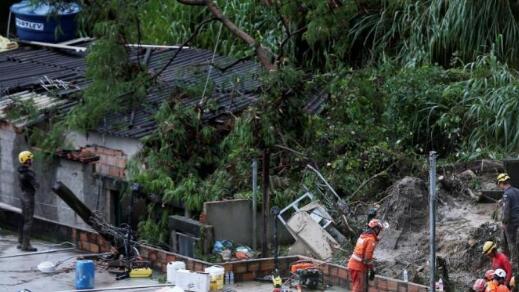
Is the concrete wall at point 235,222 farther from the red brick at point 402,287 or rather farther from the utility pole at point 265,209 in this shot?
the red brick at point 402,287

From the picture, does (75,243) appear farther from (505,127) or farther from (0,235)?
(505,127)

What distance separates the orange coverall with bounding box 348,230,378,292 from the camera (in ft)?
56.5

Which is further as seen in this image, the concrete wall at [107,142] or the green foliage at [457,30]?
the green foliage at [457,30]

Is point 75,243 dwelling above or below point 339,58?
below

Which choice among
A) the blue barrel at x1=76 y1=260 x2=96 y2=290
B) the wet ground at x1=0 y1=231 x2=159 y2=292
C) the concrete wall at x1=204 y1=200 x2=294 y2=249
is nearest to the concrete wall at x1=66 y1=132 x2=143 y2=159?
the wet ground at x1=0 y1=231 x2=159 y2=292

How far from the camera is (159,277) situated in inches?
760

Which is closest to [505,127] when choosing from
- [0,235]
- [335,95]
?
[335,95]

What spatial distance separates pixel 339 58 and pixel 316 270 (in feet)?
30.6

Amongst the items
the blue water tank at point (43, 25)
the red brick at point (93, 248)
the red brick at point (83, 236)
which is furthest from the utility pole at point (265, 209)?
the blue water tank at point (43, 25)

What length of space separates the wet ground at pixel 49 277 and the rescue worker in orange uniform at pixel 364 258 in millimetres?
1103

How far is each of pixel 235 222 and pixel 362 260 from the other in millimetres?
3672

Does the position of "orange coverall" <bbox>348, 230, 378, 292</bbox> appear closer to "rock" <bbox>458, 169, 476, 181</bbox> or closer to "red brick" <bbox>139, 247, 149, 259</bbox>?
"rock" <bbox>458, 169, 476, 181</bbox>

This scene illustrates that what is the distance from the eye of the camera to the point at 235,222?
20531 millimetres

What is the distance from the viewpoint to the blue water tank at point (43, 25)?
29500mm
